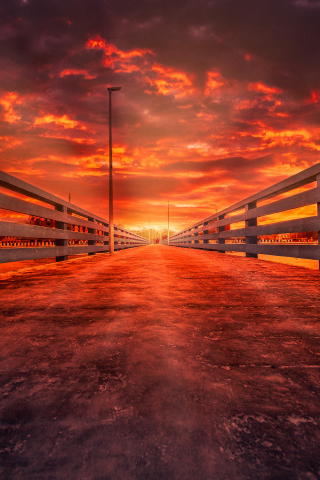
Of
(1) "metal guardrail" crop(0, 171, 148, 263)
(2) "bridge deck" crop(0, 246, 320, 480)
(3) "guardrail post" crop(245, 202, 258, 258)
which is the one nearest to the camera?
(2) "bridge deck" crop(0, 246, 320, 480)

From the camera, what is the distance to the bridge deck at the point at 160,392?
1.86ft

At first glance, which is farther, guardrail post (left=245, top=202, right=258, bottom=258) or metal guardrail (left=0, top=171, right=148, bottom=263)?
guardrail post (left=245, top=202, right=258, bottom=258)

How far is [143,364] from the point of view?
100 centimetres

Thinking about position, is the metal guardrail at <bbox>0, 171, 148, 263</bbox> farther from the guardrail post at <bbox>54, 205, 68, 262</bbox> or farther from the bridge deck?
the bridge deck

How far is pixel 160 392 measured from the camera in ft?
2.71

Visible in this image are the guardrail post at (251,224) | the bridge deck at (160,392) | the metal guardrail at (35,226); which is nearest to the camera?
the bridge deck at (160,392)

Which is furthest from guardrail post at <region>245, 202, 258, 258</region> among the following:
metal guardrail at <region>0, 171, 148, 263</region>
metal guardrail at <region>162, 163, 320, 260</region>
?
metal guardrail at <region>0, 171, 148, 263</region>

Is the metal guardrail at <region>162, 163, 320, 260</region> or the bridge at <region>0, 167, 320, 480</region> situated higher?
the metal guardrail at <region>162, 163, 320, 260</region>

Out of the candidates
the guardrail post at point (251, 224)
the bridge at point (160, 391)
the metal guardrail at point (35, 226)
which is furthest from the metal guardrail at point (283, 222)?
the metal guardrail at point (35, 226)

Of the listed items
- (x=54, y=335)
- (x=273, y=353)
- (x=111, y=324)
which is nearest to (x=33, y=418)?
(x=54, y=335)

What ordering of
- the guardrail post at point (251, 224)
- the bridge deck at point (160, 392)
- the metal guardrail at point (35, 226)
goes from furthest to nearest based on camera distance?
the guardrail post at point (251, 224)
the metal guardrail at point (35, 226)
the bridge deck at point (160, 392)

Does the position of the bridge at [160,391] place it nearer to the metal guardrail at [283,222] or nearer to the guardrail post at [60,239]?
the metal guardrail at [283,222]

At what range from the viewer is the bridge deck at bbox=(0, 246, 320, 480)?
57 cm

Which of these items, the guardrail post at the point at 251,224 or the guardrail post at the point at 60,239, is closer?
the guardrail post at the point at 60,239
